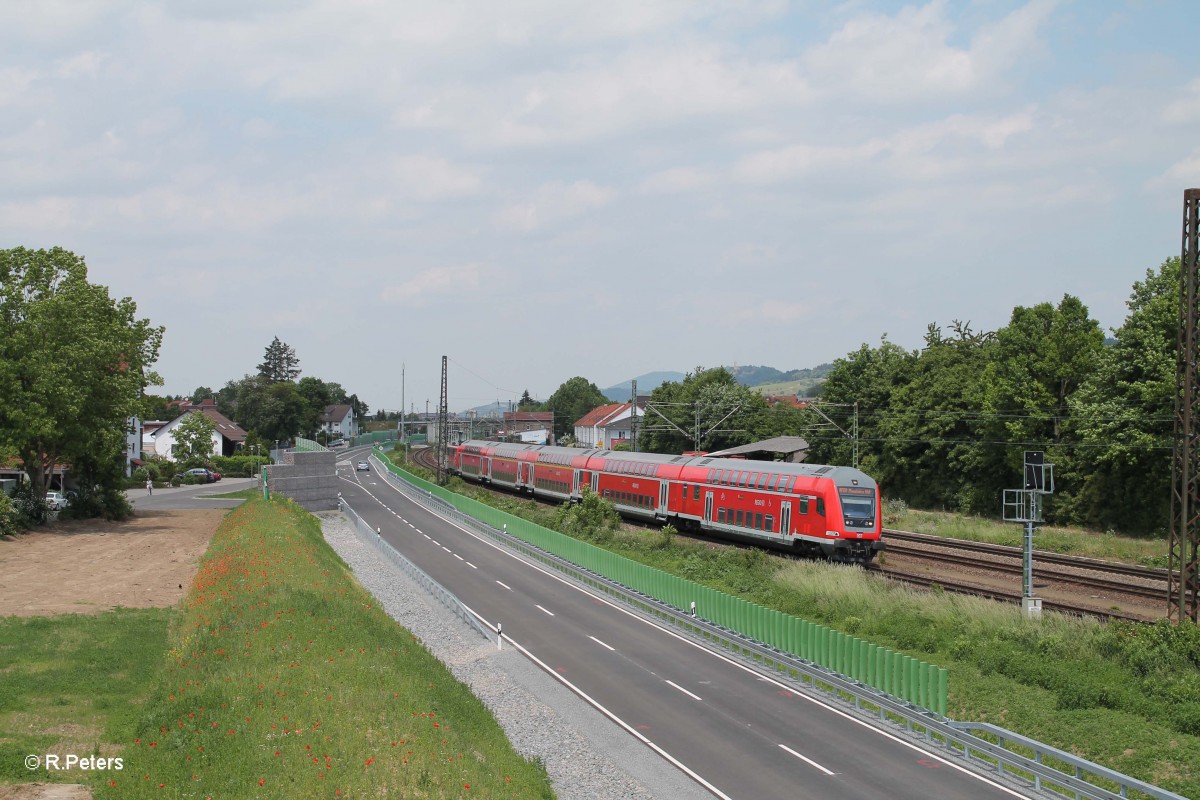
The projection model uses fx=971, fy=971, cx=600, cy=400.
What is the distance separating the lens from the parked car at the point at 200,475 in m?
104

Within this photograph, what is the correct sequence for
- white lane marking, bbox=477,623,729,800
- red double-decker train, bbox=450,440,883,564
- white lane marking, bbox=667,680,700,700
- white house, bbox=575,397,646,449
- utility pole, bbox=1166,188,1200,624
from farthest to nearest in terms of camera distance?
white house, bbox=575,397,646,449
red double-decker train, bbox=450,440,883,564
utility pole, bbox=1166,188,1200,624
white lane marking, bbox=667,680,700,700
white lane marking, bbox=477,623,729,800

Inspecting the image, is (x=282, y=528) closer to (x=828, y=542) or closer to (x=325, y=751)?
(x=828, y=542)

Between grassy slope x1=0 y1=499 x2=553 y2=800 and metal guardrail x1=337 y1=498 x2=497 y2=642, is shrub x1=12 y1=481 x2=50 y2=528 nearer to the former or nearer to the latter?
metal guardrail x1=337 y1=498 x2=497 y2=642

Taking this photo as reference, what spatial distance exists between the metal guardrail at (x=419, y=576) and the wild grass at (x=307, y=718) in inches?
133

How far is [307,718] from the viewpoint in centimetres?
1888

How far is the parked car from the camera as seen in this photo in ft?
340

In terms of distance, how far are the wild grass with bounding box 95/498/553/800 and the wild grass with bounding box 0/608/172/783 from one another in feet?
2.43

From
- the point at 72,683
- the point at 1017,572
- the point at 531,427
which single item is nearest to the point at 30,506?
the point at 72,683

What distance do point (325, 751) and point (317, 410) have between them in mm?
149741

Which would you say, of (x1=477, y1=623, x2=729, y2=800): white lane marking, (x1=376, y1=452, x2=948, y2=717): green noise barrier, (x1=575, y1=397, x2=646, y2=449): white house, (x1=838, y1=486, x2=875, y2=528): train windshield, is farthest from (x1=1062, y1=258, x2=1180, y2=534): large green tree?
(x1=575, y1=397, x2=646, y2=449): white house

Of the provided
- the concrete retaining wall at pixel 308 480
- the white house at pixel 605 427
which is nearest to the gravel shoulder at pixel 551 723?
the concrete retaining wall at pixel 308 480

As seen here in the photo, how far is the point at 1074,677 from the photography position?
945 inches

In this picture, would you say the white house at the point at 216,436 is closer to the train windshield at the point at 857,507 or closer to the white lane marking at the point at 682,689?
the train windshield at the point at 857,507

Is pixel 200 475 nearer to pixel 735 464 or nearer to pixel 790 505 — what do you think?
pixel 735 464
